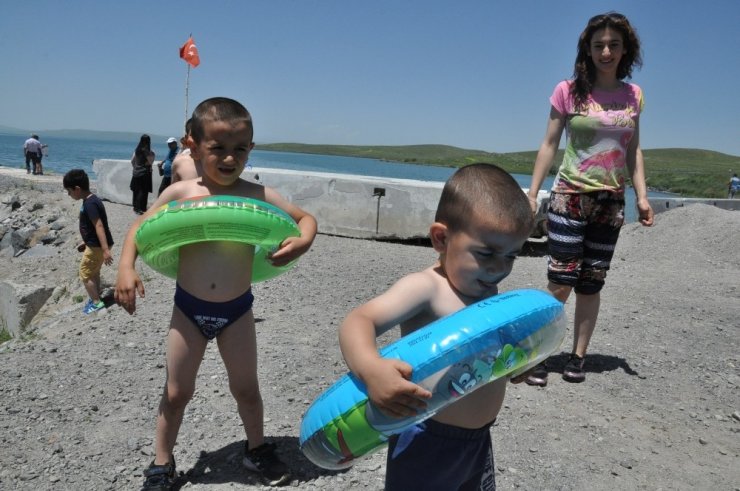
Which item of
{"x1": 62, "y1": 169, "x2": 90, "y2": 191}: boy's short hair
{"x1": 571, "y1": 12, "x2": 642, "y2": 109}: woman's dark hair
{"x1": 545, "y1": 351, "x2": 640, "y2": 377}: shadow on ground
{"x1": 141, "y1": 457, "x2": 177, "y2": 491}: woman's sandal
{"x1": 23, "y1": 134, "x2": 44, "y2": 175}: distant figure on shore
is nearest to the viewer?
{"x1": 141, "y1": 457, "x2": 177, "y2": 491}: woman's sandal

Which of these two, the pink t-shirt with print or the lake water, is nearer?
the pink t-shirt with print

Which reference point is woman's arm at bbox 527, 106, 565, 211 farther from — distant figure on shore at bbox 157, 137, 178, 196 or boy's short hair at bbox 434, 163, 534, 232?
distant figure on shore at bbox 157, 137, 178, 196

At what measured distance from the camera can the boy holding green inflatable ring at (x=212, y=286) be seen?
9.41ft

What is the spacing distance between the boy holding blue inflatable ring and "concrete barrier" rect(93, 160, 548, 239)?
7914mm

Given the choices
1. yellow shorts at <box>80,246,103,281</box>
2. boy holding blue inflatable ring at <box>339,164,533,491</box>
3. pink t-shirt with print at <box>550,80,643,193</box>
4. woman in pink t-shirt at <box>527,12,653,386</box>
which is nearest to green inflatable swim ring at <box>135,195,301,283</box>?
boy holding blue inflatable ring at <box>339,164,533,491</box>

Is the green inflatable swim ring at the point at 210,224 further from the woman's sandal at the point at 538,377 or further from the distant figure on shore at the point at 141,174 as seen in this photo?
the distant figure on shore at the point at 141,174

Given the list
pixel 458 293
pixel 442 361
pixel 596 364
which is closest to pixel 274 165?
pixel 596 364

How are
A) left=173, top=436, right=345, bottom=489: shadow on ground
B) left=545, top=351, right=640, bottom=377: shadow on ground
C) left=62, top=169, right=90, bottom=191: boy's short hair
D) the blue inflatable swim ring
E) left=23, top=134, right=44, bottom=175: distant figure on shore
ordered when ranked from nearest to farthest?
the blue inflatable swim ring → left=173, top=436, right=345, bottom=489: shadow on ground → left=545, top=351, right=640, bottom=377: shadow on ground → left=62, top=169, right=90, bottom=191: boy's short hair → left=23, top=134, right=44, bottom=175: distant figure on shore

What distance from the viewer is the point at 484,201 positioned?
1.95m

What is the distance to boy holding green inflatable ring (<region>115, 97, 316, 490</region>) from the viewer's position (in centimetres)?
287

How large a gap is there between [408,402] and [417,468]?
0.50 m

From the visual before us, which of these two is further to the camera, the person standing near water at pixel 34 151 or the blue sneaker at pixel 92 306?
the person standing near water at pixel 34 151

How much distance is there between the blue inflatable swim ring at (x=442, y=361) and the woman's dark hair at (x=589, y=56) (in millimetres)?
2712

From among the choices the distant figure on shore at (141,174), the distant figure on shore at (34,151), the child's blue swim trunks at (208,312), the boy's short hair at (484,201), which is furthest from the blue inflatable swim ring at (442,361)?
the distant figure on shore at (34,151)
